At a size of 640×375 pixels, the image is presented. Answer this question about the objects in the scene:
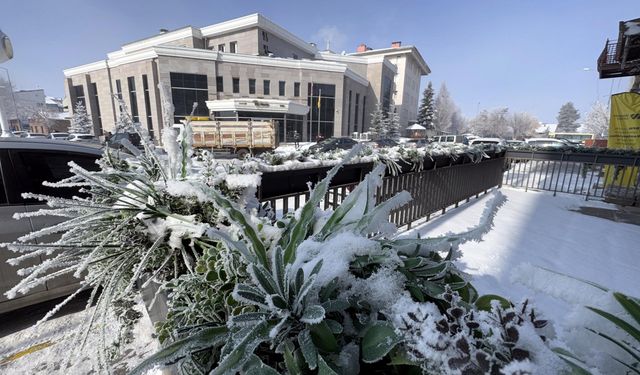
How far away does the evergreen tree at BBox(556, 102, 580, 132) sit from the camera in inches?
2874

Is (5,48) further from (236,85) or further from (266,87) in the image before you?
(266,87)

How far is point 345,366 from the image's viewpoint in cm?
54

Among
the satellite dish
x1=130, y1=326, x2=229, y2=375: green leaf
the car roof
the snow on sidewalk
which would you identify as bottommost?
the snow on sidewalk

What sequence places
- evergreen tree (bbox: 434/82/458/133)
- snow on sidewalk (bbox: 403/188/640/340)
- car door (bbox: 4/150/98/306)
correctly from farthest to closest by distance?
evergreen tree (bbox: 434/82/458/133)
snow on sidewalk (bbox: 403/188/640/340)
car door (bbox: 4/150/98/306)

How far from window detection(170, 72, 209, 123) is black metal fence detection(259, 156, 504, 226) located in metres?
30.3

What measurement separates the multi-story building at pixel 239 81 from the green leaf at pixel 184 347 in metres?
31.5

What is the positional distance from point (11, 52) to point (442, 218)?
867 centimetres

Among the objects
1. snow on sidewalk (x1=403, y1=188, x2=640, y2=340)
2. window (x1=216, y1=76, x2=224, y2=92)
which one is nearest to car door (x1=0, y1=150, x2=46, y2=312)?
snow on sidewalk (x1=403, y1=188, x2=640, y2=340)

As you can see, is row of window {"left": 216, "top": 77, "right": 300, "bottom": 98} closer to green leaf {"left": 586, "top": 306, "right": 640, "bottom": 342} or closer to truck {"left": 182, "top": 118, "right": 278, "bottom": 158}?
truck {"left": 182, "top": 118, "right": 278, "bottom": 158}

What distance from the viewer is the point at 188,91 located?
31.7 metres

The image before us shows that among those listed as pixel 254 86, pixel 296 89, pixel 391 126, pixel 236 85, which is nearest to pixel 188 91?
pixel 236 85

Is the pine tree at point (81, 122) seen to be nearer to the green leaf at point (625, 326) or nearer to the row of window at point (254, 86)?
the row of window at point (254, 86)

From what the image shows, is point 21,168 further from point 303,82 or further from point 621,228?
point 303,82

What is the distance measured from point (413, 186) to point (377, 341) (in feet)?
15.1
